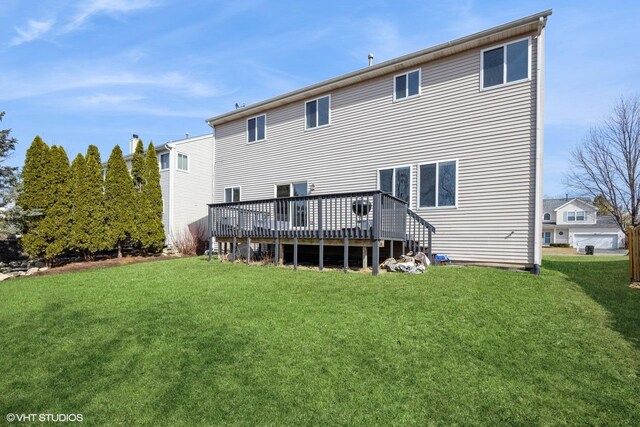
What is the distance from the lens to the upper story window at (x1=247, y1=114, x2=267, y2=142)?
13.9 metres

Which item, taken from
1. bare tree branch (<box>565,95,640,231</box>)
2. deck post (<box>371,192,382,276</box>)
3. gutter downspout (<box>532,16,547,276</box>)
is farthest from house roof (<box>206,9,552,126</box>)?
bare tree branch (<box>565,95,640,231</box>)

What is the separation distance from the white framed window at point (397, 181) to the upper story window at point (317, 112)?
10.1 ft

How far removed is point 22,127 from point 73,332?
42.2 ft

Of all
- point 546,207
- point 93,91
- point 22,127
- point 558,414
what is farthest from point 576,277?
point 546,207

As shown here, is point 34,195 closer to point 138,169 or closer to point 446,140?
point 138,169

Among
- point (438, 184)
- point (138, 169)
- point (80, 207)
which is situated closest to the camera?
point (438, 184)

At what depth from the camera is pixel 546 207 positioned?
143 ft

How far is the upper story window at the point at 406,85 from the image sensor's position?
1017 centimetres

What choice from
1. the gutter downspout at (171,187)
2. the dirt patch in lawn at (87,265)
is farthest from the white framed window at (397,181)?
the gutter downspout at (171,187)

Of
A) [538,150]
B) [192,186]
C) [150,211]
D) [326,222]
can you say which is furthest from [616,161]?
[150,211]

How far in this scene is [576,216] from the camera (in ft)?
128

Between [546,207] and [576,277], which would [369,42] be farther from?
[546,207]

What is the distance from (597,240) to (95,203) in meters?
45.7

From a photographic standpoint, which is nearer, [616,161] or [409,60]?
[409,60]
